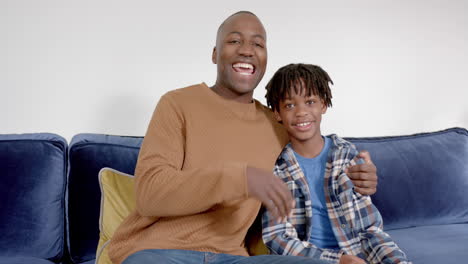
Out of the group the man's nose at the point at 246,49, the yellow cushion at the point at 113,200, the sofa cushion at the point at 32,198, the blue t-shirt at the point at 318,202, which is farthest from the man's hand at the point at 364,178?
the sofa cushion at the point at 32,198

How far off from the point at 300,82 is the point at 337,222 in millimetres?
449

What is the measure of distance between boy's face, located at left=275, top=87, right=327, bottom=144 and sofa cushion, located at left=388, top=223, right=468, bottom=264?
551 mm

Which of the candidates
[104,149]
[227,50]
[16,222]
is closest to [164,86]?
[104,149]

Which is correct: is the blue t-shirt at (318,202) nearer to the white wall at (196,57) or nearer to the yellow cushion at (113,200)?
the yellow cushion at (113,200)

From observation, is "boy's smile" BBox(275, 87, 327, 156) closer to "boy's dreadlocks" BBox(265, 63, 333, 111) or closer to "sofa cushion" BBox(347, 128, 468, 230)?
"boy's dreadlocks" BBox(265, 63, 333, 111)

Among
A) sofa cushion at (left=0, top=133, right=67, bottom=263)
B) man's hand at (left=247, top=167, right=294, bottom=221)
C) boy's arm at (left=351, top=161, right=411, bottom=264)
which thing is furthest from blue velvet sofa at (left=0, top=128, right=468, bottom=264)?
man's hand at (left=247, top=167, right=294, bottom=221)

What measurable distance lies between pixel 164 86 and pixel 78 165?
1.94 feet

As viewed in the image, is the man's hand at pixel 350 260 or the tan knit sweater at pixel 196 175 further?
the man's hand at pixel 350 260

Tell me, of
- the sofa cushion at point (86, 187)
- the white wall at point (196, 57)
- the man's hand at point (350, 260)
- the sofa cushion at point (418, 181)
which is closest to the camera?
the man's hand at point (350, 260)

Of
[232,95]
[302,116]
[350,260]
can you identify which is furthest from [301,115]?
[350,260]

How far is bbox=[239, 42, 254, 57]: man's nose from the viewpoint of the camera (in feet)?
4.40

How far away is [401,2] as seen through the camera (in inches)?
91.7

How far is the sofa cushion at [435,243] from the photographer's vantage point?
1428 millimetres

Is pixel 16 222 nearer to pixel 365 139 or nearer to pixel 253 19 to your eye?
pixel 253 19
